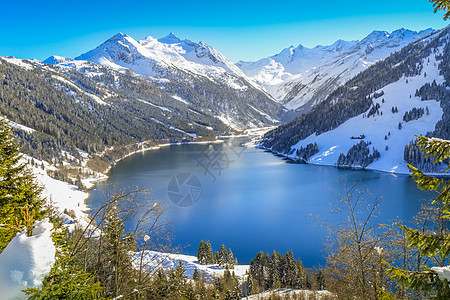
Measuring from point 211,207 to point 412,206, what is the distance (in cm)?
3766

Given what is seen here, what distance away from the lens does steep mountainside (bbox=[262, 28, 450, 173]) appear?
10612 cm

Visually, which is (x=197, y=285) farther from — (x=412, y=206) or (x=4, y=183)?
(x=412, y=206)

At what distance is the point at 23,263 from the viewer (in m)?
3.72

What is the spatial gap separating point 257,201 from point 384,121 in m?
88.3

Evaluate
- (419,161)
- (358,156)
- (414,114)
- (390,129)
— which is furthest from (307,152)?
(414,114)

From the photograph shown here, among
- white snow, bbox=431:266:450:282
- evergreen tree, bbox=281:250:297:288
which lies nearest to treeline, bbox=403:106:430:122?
evergreen tree, bbox=281:250:297:288

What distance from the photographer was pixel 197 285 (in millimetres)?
27688

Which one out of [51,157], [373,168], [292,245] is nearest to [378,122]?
[373,168]

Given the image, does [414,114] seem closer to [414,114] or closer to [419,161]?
[414,114]

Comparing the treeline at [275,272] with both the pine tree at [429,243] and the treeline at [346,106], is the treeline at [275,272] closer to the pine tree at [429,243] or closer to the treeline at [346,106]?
the pine tree at [429,243]

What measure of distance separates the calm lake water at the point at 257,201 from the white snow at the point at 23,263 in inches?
631

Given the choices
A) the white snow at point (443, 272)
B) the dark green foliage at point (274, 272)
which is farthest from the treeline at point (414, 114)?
the white snow at point (443, 272)

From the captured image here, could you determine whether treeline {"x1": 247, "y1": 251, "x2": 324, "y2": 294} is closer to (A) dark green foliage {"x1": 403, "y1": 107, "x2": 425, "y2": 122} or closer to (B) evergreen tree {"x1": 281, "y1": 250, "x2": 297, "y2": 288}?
(B) evergreen tree {"x1": 281, "y1": 250, "x2": 297, "y2": 288}

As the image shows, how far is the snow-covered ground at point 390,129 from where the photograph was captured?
104938 millimetres
